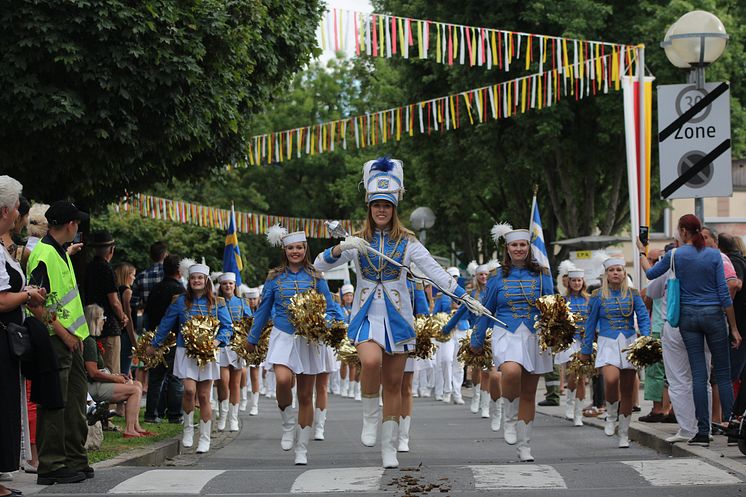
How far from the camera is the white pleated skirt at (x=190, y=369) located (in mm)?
14188

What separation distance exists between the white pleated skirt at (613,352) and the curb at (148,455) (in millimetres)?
4441

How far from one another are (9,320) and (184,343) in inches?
218

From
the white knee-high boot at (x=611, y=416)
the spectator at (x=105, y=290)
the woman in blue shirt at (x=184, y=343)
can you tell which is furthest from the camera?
the spectator at (x=105, y=290)

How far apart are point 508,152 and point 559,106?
8.37 feet

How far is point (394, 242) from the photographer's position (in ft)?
36.3

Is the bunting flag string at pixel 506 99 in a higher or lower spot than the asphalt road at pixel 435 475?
higher

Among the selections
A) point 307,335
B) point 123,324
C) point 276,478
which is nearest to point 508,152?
point 123,324

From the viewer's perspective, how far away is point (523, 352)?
470 inches

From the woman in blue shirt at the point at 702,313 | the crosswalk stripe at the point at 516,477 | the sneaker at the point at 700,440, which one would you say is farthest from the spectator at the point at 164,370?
the crosswalk stripe at the point at 516,477

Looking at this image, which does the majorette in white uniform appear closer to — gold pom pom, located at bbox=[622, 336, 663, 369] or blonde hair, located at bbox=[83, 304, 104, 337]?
gold pom pom, located at bbox=[622, 336, 663, 369]

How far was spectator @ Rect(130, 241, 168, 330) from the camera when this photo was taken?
18.1m

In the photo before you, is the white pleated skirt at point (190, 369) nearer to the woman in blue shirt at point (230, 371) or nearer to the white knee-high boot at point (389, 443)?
the woman in blue shirt at point (230, 371)

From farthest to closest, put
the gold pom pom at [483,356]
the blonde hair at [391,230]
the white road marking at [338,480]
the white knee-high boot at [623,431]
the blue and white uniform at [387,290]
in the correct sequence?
the white knee-high boot at [623,431]
the gold pom pom at [483,356]
the blonde hair at [391,230]
the blue and white uniform at [387,290]
the white road marking at [338,480]

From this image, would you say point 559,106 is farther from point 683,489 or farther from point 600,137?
point 683,489
